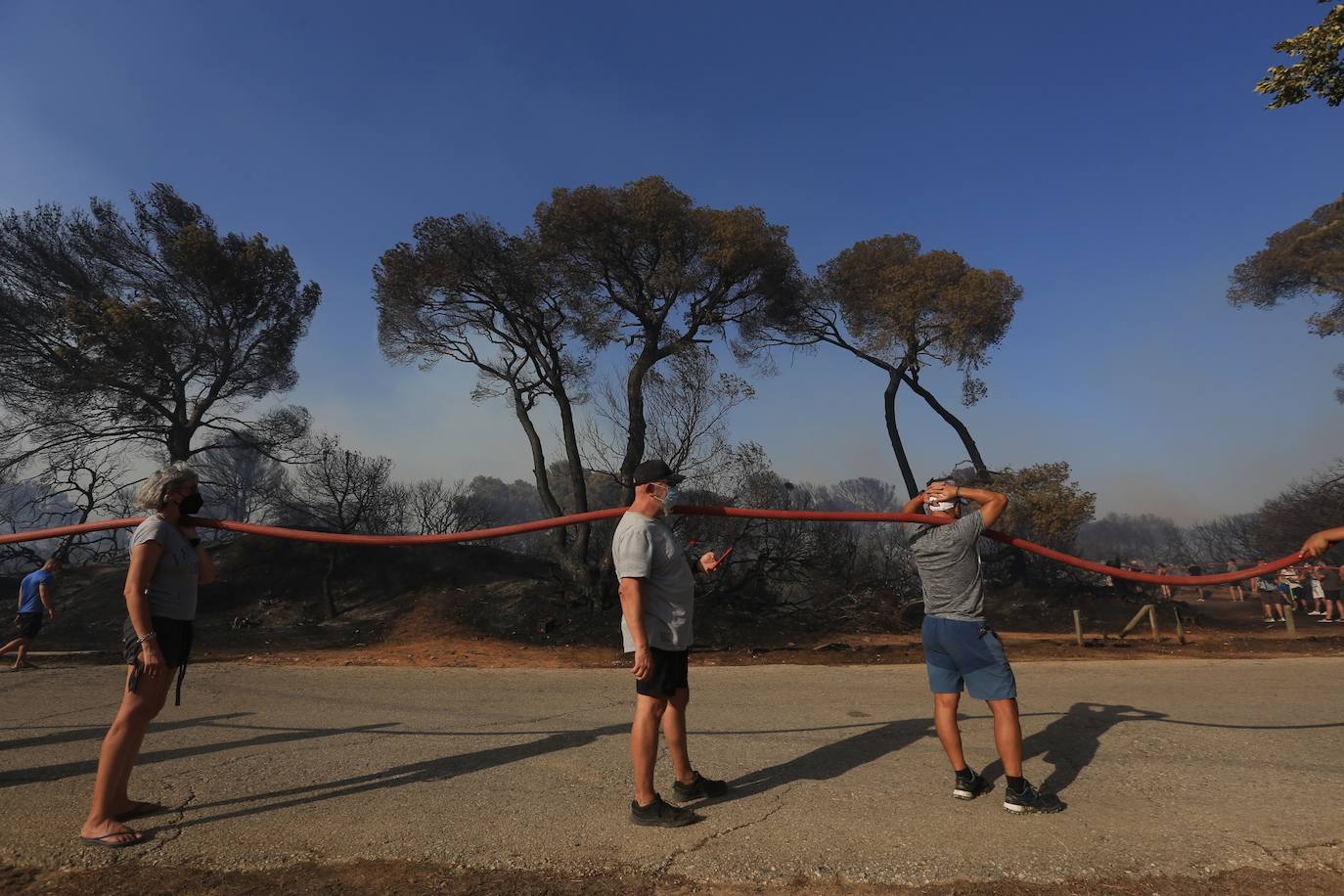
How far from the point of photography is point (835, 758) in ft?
13.9

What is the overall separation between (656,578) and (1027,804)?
1944 mm

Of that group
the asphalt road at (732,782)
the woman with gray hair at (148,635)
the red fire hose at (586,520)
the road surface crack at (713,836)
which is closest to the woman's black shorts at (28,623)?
the asphalt road at (732,782)

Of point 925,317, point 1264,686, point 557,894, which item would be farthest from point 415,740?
point 925,317

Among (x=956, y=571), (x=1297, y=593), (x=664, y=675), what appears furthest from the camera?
(x=1297, y=593)

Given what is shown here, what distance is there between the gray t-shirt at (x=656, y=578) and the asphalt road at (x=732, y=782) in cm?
83

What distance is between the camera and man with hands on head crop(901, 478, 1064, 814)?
3.32 metres

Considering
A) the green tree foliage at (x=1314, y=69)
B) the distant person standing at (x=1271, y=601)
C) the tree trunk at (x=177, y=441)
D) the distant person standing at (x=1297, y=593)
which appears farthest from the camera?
the tree trunk at (x=177, y=441)

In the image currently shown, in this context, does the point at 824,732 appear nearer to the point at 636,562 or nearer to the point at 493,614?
the point at 636,562

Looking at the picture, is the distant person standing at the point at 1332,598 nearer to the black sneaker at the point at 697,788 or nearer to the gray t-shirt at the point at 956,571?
the gray t-shirt at the point at 956,571

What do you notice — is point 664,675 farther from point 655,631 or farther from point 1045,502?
point 1045,502

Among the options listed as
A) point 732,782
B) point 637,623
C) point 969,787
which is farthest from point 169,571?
point 969,787

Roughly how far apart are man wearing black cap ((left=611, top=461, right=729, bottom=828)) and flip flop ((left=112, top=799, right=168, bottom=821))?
7.50 ft

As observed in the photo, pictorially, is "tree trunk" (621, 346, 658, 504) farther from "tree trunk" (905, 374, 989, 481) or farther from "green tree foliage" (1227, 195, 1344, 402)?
"green tree foliage" (1227, 195, 1344, 402)

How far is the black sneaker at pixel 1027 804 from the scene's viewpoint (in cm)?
322
